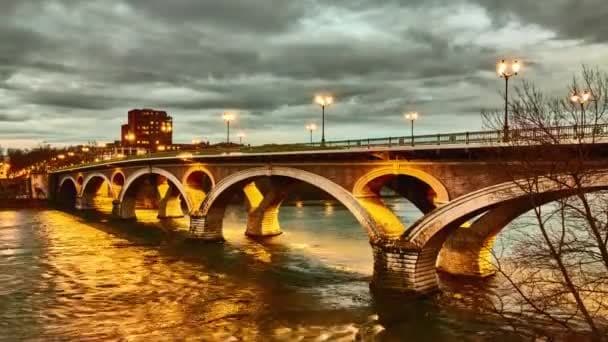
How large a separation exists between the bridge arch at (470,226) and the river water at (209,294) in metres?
1.78

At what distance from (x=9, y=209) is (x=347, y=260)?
2604 inches

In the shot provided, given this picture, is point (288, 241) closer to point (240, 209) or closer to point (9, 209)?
point (240, 209)

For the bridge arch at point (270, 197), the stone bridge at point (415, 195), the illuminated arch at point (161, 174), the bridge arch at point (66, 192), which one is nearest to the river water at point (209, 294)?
the stone bridge at point (415, 195)

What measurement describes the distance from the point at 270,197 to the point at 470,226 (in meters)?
19.8

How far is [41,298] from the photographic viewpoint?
25062 millimetres

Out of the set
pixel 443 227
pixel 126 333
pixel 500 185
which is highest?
pixel 500 185

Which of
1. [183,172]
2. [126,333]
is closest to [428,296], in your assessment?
[126,333]

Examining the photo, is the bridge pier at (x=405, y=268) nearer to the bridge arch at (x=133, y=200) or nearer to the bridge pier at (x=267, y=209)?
the bridge pier at (x=267, y=209)

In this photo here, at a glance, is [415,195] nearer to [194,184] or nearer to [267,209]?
[267,209]

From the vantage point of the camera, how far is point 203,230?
42.7 meters

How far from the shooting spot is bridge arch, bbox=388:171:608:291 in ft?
66.1

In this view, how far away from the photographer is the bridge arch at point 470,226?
2016cm

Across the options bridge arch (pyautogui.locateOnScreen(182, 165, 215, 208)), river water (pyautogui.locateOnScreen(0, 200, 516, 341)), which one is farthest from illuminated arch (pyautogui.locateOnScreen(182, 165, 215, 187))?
river water (pyautogui.locateOnScreen(0, 200, 516, 341))

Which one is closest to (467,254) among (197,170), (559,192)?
(559,192)
